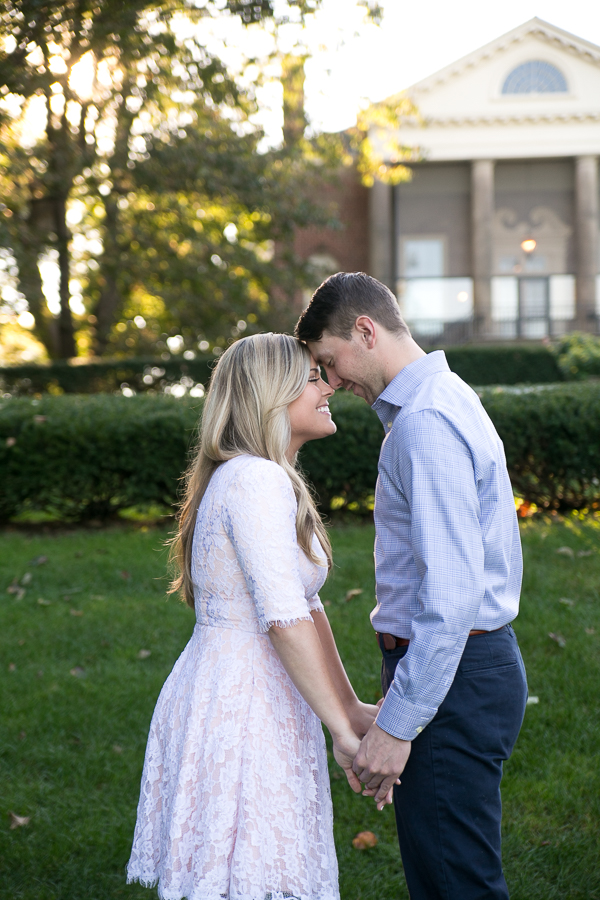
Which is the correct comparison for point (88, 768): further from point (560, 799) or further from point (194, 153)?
point (194, 153)

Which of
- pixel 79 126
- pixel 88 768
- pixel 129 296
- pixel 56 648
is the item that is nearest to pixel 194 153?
pixel 79 126

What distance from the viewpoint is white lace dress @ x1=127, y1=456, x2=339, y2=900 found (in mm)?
2121

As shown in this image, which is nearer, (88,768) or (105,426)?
(88,768)

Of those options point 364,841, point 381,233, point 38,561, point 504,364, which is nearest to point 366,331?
point 364,841

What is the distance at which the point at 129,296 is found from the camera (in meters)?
20.1

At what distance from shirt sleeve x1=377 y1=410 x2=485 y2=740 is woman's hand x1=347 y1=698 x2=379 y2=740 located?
0.51 m

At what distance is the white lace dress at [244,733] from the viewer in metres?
2.12

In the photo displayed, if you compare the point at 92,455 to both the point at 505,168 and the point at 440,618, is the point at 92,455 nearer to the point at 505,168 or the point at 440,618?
the point at 440,618

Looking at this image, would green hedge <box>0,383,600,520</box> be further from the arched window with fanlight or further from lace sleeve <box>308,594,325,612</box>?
the arched window with fanlight

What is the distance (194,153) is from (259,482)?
12.9 meters

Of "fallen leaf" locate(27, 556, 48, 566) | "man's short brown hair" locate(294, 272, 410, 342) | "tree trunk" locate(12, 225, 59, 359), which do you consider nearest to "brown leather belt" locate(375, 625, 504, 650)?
"man's short brown hair" locate(294, 272, 410, 342)

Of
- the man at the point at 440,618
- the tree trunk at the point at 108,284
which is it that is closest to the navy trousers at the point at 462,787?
the man at the point at 440,618

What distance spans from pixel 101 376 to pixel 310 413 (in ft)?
48.0

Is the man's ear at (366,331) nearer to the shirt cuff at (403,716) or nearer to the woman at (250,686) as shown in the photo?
the woman at (250,686)
